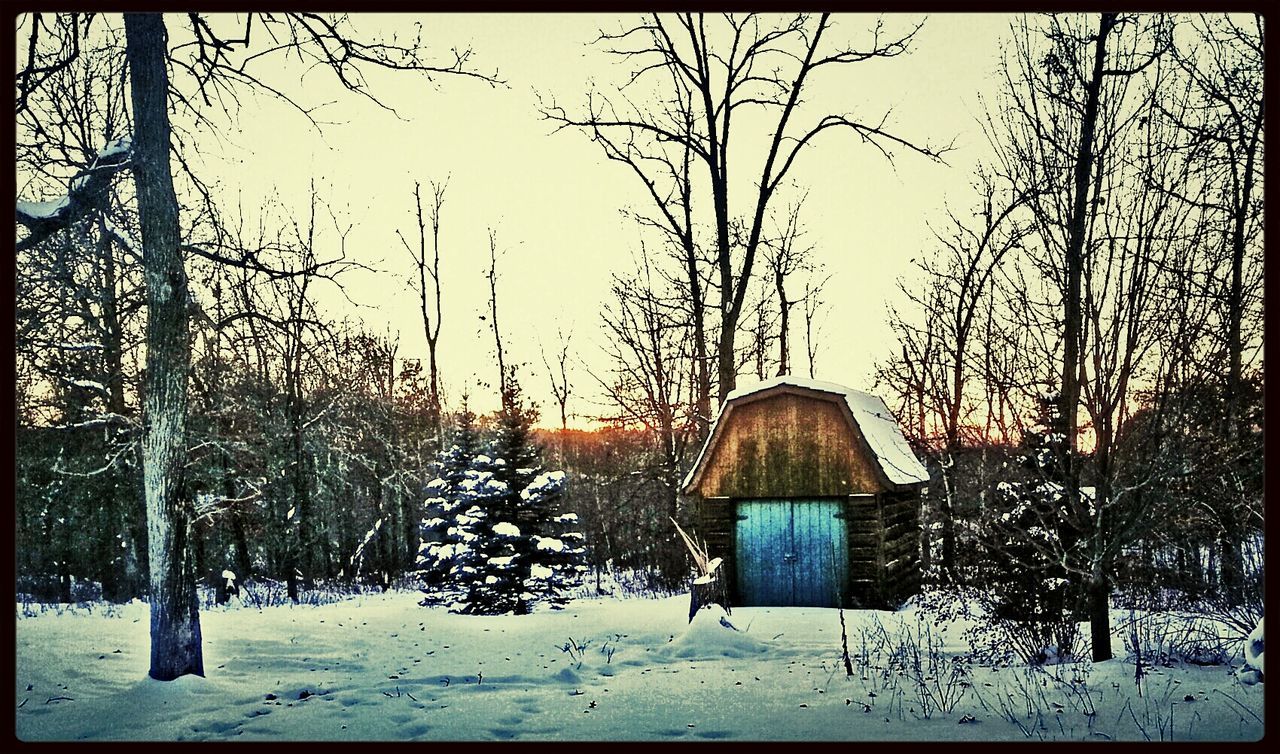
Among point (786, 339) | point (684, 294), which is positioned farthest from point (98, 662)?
point (786, 339)

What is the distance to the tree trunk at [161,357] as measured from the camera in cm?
743

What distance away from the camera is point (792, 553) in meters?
13.8

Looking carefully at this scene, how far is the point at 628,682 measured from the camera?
8.29 metres

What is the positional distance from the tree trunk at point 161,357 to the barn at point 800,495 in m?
8.23

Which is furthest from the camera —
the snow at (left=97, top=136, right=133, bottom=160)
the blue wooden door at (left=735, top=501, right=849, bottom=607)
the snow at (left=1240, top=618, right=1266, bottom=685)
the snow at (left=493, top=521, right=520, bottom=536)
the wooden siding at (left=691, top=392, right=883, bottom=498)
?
the snow at (left=493, top=521, right=520, bottom=536)

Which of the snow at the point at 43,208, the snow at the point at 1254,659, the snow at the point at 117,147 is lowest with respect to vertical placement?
the snow at the point at 1254,659

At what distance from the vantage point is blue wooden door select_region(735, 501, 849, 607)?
13688 millimetres

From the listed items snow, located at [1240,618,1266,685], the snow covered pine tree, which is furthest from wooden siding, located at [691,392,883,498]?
snow, located at [1240,618,1266,685]

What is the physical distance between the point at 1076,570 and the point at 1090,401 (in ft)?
4.62

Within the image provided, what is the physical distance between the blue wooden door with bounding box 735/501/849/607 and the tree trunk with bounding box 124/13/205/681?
864cm

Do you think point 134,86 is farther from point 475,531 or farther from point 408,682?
point 475,531

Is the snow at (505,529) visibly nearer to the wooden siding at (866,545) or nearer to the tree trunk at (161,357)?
the wooden siding at (866,545)

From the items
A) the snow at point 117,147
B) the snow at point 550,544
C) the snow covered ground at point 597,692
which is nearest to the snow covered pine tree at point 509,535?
the snow at point 550,544

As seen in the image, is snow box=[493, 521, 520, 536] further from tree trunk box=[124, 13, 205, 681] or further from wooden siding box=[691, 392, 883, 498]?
tree trunk box=[124, 13, 205, 681]
